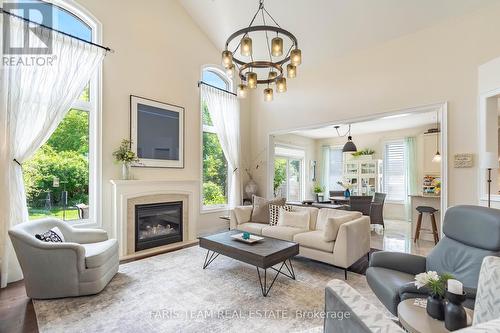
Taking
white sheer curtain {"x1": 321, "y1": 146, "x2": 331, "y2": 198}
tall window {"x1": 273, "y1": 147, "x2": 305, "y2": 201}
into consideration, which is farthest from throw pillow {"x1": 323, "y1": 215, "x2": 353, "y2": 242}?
white sheer curtain {"x1": 321, "y1": 146, "x2": 331, "y2": 198}

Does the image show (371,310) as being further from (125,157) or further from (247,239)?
(125,157)

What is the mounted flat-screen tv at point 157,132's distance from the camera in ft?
14.7

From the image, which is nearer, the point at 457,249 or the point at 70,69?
the point at 457,249

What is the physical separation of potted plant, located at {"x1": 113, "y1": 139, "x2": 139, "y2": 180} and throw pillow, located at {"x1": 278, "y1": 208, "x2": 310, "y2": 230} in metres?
2.67

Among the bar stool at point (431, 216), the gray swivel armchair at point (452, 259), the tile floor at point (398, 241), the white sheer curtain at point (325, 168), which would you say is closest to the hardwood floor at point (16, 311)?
the gray swivel armchair at point (452, 259)

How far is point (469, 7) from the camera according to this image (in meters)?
3.59

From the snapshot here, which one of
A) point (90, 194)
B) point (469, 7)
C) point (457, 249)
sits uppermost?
point (469, 7)

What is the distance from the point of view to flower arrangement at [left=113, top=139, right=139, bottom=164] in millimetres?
4117

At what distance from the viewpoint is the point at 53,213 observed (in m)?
3.73

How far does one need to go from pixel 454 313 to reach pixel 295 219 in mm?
2773

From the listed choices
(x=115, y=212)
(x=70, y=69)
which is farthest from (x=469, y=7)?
(x=115, y=212)

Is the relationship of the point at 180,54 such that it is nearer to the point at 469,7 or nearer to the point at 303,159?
the point at 469,7

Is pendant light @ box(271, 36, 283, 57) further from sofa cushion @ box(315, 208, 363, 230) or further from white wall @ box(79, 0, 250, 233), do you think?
white wall @ box(79, 0, 250, 233)

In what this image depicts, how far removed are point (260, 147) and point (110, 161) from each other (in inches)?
136
